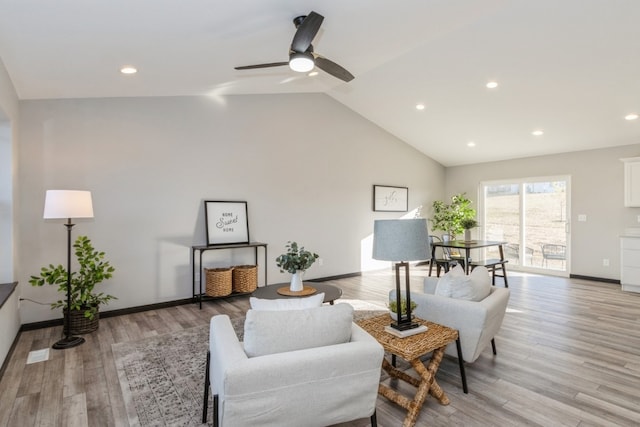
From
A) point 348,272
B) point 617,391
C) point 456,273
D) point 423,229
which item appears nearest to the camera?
point 423,229

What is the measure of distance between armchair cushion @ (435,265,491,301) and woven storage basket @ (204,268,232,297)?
285 cm

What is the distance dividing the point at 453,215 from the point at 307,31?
5787 mm

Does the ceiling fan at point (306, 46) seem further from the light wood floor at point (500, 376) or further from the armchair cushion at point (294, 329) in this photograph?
the light wood floor at point (500, 376)

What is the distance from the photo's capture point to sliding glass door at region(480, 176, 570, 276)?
22.3ft

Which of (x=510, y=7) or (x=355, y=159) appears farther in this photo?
(x=355, y=159)

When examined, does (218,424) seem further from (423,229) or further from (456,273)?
(456,273)

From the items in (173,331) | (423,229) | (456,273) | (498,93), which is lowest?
(173,331)

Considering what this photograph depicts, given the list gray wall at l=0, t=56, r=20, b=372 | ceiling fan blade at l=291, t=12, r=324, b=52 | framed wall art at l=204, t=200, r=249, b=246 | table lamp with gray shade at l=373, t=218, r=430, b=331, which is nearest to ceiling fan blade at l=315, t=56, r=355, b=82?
ceiling fan blade at l=291, t=12, r=324, b=52

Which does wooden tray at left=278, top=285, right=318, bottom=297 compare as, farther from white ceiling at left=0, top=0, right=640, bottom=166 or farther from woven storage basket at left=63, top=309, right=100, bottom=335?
white ceiling at left=0, top=0, right=640, bottom=166

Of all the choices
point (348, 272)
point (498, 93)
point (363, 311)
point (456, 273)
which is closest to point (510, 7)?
point (498, 93)

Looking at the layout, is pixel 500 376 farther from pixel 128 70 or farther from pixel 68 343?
pixel 128 70

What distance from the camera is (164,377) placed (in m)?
2.71

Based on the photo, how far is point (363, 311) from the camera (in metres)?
4.46

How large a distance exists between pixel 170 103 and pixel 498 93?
15.0 feet
